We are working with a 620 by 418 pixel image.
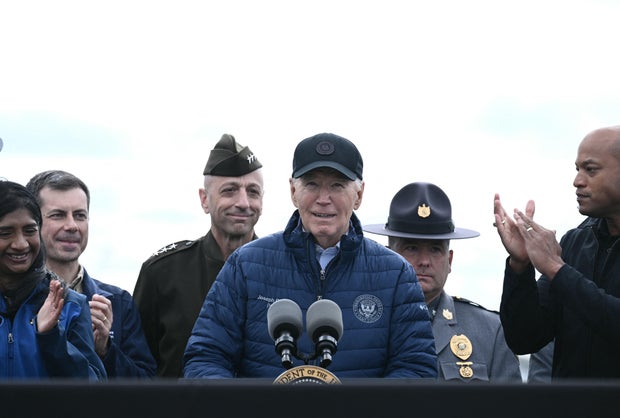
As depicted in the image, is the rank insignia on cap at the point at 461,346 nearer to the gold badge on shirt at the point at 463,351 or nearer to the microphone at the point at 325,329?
the gold badge on shirt at the point at 463,351

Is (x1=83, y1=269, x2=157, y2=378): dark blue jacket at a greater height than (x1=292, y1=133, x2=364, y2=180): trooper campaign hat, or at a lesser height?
lesser

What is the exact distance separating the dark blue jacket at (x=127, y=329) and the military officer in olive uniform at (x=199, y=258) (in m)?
0.30

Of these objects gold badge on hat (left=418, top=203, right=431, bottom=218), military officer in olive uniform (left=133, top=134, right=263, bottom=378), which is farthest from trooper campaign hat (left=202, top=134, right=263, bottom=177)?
gold badge on hat (left=418, top=203, right=431, bottom=218)

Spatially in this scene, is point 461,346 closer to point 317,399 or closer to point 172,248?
point 172,248

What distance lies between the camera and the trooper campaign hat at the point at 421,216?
5.65 metres

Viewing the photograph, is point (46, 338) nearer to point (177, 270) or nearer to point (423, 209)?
point (177, 270)

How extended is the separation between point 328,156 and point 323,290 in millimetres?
600

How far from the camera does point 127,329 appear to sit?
5176mm

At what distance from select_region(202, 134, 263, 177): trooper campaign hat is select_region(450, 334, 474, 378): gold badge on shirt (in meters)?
1.63

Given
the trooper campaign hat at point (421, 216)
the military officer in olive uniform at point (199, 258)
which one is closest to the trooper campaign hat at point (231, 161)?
the military officer in olive uniform at point (199, 258)

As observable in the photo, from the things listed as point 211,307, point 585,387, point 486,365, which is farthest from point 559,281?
point 585,387

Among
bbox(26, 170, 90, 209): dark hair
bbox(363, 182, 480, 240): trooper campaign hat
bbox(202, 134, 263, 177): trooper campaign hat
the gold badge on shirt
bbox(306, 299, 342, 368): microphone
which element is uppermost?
bbox(202, 134, 263, 177): trooper campaign hat

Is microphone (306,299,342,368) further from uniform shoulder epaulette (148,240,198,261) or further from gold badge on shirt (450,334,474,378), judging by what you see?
uniform shoulder epaulette (148,240,198,261)

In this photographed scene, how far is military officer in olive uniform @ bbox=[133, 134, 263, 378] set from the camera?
18.1ft
